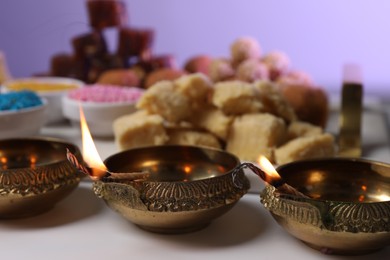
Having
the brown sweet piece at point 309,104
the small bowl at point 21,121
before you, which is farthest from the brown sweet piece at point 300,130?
the small bowl at point 21,121

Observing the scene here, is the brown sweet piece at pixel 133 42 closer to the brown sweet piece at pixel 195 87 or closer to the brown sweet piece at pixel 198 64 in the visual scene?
the brown sweet piece at pixel 198 64

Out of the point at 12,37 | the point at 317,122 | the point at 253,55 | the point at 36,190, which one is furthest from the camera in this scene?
the point at 12,37

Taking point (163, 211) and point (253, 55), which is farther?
point (253, 55)

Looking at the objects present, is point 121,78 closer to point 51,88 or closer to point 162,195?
point 51,88

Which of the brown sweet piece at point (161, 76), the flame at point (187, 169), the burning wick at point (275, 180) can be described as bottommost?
the flame at point (187, 169)

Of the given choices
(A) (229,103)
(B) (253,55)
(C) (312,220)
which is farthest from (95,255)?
(B) (253,55)

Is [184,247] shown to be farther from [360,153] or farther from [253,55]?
[253,55]

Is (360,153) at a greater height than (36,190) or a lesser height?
lesser
